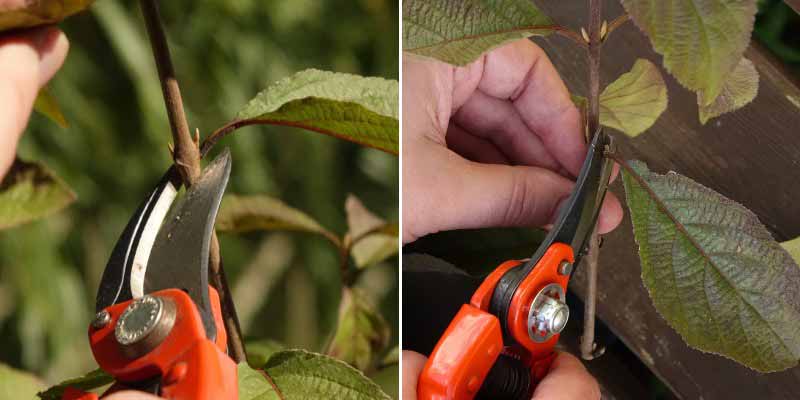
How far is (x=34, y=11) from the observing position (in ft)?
0.95

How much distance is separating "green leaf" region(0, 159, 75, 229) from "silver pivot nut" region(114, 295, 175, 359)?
0.22ft

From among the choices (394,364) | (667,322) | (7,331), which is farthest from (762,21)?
(7,331)

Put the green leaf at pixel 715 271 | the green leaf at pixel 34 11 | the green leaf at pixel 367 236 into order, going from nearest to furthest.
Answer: the green leaf at pixel 34 11, the green leaf at pixel 715 271, the green leaf at pixel 367 236

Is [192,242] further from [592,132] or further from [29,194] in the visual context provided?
[592,132]

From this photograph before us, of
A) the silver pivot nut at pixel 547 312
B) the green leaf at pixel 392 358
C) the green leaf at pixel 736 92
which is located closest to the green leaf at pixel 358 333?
the green leaf at pixel 392 358

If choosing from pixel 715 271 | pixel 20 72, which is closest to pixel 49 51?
pixel 20 72

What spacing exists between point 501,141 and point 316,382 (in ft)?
0.75

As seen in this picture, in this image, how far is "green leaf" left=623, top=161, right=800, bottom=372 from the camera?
1.36 ft

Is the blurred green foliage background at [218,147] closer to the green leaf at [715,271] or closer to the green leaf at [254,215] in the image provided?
the green leaf at [254,215]

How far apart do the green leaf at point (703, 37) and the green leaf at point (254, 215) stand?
245 mm

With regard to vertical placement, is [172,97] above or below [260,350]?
above

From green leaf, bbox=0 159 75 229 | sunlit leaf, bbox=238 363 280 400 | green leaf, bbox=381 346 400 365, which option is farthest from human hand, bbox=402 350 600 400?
green leaf, bbox=0 159 75 229

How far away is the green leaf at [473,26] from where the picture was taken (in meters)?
0.42

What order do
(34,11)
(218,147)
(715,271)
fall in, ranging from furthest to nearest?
1. (218,147)
2. (715,271)
3. (34,11)
